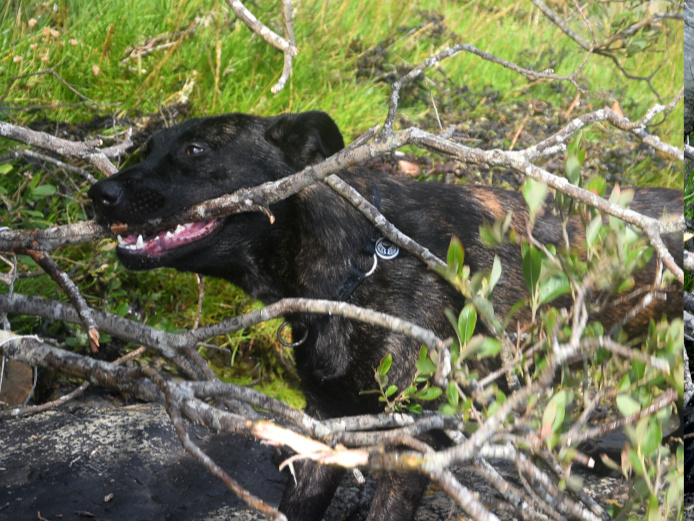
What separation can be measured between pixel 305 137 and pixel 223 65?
23.2 inches

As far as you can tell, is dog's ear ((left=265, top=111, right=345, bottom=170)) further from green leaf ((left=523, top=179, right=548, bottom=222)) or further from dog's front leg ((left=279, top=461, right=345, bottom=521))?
green leaf ((left=523, top=179, right=548, bottom=222))

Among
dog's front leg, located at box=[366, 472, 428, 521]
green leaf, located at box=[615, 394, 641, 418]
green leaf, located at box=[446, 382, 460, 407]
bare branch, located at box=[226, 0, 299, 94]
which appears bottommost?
dog's front leg, located at box=[366, 472, 428, 521]

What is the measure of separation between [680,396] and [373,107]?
2152 mm

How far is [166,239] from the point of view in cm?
218

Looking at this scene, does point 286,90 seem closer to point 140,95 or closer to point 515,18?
point 140,95

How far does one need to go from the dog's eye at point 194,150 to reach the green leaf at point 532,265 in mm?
1341

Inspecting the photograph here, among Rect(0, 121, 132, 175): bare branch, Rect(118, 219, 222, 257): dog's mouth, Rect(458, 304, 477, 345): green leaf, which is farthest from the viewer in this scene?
Rect(118, 219, 222, 257): dog's mouth

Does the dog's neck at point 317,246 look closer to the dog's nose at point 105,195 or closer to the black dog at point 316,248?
the black dog at point 316,248

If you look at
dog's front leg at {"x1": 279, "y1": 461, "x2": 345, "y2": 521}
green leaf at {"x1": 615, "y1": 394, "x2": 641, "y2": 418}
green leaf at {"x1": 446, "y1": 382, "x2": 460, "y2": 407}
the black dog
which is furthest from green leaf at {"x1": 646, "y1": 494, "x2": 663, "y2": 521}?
dog's front leg at {"x1": 279, "y1": 461, "x2": 345, "y2": 521}

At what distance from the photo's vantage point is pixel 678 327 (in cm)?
124

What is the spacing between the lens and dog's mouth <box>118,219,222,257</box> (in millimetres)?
2123

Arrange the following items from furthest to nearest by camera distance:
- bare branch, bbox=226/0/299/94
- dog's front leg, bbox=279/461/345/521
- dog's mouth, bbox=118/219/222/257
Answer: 1. dog's front leg, bbox=279/461/345/521
2. dog's mouth, bbox=118/219/222/257
3. bare branch, bbox=226/0/299/94

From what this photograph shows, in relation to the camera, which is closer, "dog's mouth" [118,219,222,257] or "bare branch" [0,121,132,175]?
"bare branch" [0,121,132,175]

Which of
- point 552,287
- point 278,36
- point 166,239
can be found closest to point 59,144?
point 166,239
